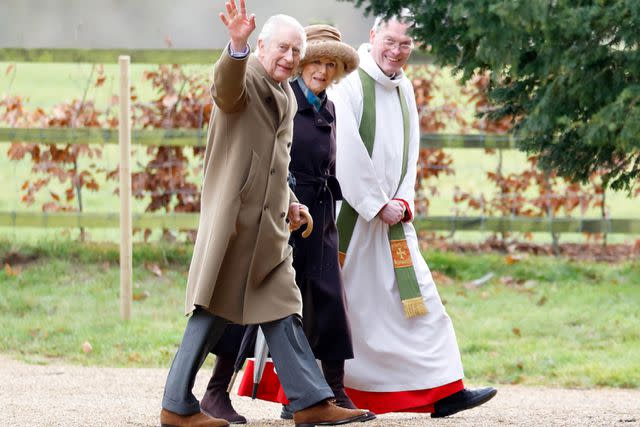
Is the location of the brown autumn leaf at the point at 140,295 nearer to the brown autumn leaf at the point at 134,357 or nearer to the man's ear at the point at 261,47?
the brown autumn leaf at the point at 134,357

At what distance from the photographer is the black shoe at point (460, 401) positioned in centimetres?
518

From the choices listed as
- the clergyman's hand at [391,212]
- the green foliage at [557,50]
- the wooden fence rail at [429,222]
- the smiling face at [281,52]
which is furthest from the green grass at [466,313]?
the green foliage at [557,50]

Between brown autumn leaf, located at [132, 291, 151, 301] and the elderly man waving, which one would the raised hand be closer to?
the elderly man waving

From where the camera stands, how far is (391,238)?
5285 millimetres

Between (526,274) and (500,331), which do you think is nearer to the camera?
(500,331)

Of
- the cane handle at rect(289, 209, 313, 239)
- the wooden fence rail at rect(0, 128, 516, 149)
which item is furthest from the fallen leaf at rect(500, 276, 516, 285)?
the cane handle at rect(289, 209, 313, 239)

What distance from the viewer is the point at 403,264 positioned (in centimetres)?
526

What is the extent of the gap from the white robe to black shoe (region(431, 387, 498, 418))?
77 millimetres

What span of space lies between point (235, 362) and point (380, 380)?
64cm

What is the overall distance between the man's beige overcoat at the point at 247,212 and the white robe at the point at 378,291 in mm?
823

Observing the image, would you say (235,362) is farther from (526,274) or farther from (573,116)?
(526,274)

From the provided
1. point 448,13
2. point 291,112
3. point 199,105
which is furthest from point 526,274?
point 448,13

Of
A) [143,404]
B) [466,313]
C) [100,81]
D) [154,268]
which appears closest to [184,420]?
[143,404]

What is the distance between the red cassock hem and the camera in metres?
5.17
